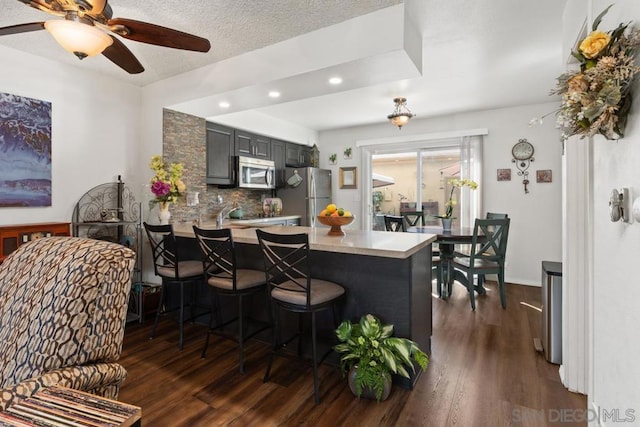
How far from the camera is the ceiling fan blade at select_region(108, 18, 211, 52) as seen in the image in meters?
1.67

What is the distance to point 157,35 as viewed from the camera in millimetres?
1764

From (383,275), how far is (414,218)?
10.6 ft

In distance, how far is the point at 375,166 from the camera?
20.0 ft

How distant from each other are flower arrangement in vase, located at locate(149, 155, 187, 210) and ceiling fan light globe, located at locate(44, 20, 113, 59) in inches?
67.7

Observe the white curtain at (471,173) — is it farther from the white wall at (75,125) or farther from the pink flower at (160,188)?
the white wall at (75,125)

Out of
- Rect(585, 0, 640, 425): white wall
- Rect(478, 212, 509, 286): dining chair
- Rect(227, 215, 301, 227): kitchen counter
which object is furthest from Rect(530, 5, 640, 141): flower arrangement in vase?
Rect(227, 215, 301, 227): kitchen counter

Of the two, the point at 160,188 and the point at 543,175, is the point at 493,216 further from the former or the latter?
the point at 160,188

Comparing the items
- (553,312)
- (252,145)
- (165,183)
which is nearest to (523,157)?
(553,312)

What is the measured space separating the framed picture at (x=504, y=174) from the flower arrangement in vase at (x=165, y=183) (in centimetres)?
445

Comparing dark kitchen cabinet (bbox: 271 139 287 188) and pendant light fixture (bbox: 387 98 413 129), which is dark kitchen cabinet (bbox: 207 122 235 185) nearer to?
dark kitchen cabinet (bbox: 271 139 287 188)

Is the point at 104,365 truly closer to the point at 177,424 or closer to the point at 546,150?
the point at 177,424

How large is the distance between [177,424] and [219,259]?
106 centimetres

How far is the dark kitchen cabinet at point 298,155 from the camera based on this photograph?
5.79 m

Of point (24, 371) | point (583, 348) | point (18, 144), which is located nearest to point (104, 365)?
point (24, 371)
